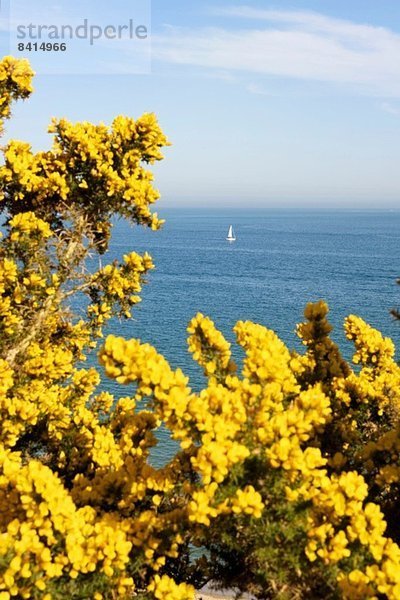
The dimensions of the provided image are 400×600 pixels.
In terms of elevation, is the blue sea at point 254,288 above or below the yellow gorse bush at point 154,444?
below

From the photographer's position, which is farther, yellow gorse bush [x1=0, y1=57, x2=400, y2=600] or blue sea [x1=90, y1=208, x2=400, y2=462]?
blue sea [x1=90, y1=208, x2=400, y2=462]

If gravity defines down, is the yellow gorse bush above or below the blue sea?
above

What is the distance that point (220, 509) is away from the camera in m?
4.22

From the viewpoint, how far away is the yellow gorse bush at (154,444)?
13.8 ft

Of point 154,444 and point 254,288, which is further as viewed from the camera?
point 254,288

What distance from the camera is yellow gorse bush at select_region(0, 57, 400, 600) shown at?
419 centimetres

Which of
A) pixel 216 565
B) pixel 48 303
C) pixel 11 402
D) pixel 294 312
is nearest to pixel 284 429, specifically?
pixel 216 565

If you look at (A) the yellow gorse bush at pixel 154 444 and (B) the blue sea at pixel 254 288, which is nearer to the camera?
(A) the yellow gorse bush at pixel 154 444

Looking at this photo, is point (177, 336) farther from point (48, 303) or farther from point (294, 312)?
point (48, 303)

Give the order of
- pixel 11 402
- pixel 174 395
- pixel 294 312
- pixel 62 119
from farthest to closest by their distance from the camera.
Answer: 1. pixel 294 312
2. pixel 62 119
3. pixel 11 402
4. pixel 174 395

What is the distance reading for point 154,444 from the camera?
5.85 m

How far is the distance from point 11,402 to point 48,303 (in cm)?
152

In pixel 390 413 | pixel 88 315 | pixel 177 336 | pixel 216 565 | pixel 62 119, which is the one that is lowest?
pixel 177 336

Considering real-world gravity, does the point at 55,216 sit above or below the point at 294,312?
above
